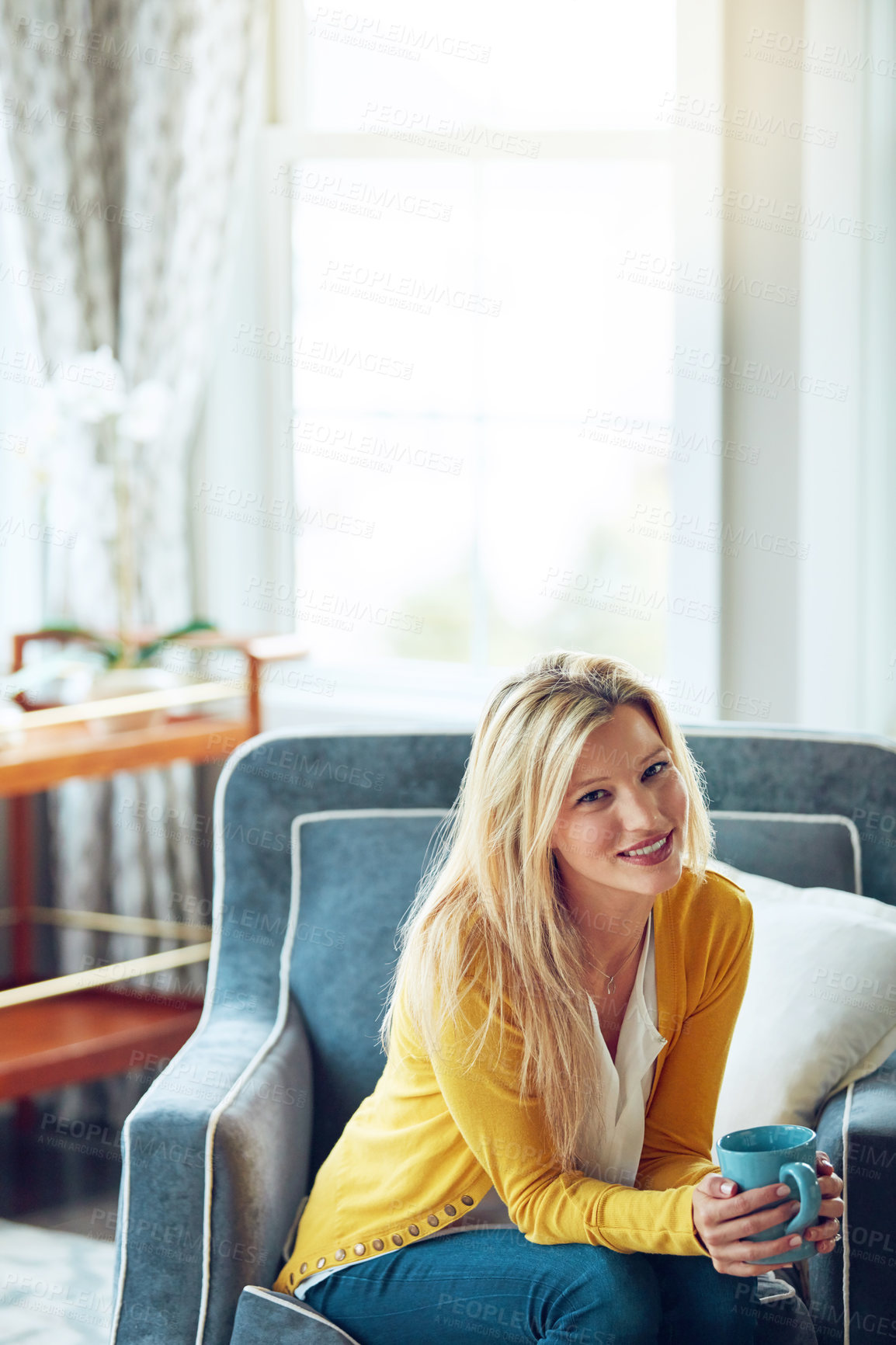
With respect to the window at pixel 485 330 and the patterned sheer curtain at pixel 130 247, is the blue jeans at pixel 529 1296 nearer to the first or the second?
the window at pixel 485 330

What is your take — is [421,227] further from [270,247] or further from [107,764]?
Result: [107,764]

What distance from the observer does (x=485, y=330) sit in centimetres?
289


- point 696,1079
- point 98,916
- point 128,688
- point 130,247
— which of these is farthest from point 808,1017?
point 130,247

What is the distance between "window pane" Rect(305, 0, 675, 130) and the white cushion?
1.73 meters

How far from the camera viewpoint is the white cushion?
1543 millimetres

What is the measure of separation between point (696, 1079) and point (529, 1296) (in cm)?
28

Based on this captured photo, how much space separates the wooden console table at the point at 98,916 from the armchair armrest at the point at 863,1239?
1.46 meters

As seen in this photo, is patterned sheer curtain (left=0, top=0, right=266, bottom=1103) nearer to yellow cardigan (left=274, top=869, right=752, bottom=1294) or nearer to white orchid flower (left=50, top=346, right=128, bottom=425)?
white orchid flower (left=50, top=346, right=128, bottom=425)

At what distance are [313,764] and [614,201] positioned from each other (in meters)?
1.45

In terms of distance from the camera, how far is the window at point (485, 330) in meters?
2.73

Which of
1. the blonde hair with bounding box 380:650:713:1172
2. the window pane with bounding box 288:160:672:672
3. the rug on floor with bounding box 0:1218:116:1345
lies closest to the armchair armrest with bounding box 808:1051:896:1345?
the blonde hair with bounding box 380:650:713:1172

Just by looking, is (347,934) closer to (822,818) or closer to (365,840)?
(365,840)

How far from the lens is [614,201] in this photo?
9.02 feet

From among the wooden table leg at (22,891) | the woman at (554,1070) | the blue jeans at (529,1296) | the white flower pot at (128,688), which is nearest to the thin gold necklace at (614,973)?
the woman at (554,1070)
